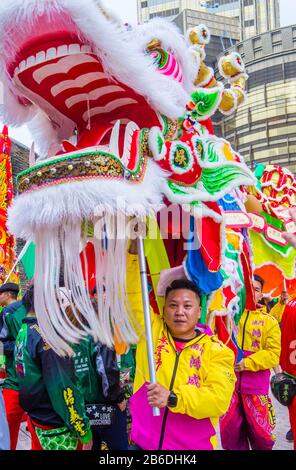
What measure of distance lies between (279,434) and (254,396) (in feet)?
3.80

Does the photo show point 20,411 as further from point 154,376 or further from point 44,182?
point 44,182

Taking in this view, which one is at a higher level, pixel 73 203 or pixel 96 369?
pixel 73 203

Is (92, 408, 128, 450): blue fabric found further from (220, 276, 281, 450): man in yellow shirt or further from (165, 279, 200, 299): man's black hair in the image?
(165, 279, 200, 299): man's black hair

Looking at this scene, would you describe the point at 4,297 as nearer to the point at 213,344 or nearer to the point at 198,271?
the point at 198,271

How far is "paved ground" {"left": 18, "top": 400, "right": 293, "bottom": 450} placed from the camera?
4.07 m

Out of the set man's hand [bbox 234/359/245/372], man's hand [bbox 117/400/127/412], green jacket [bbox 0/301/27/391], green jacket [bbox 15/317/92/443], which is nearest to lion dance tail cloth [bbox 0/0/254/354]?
green jacket [bbox 15/317/92/443]

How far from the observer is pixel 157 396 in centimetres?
198

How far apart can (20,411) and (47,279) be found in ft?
5.55

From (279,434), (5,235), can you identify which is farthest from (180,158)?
(5,235)

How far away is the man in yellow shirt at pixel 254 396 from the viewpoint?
335 cm

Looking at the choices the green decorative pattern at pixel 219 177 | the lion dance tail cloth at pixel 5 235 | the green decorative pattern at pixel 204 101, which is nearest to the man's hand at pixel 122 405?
the green decorative pattern at pixel 219 177

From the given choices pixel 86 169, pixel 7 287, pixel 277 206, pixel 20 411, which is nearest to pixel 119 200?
pixel 86 169

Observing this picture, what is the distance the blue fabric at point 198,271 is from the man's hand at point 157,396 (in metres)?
0.59
